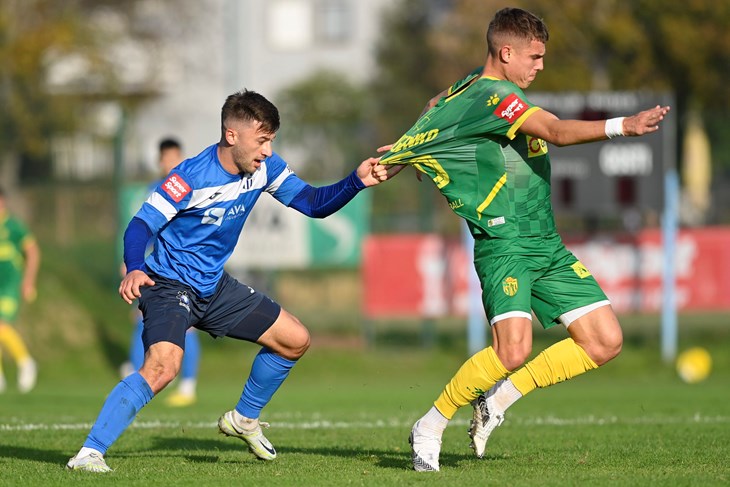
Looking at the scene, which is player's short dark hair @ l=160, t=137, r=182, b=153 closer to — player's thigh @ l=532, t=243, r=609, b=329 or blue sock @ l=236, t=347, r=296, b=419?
blue sock @ l=236, t=347, r=296, b=419

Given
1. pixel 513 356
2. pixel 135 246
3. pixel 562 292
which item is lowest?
pixel 513 356

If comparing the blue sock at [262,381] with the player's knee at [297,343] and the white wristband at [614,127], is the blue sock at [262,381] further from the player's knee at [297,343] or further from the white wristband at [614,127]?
the white wristband at [614,127]

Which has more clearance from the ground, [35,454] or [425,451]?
[425,451]

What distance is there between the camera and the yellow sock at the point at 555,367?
7.38 metres

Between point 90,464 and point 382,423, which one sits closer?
point 90,464

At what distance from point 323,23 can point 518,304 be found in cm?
4417

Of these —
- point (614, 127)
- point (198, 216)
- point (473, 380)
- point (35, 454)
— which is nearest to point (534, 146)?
point (614, 127)

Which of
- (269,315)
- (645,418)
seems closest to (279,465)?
(269,315)

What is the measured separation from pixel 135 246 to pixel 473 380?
6.58 feet

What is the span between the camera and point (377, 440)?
8.92 m

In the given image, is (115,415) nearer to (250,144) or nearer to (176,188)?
(176,188)

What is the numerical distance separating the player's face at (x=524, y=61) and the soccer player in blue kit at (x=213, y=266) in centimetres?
93

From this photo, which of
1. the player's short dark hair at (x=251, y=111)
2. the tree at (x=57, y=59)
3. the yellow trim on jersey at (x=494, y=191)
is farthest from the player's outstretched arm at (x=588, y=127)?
the tree at (x=57, y=59)

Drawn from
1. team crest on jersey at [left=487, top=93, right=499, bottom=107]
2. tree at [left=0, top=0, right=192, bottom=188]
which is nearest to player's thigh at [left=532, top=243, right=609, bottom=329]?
team crest on jersey at [left=487, top=93, right=499, bottom=107]
